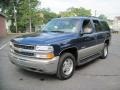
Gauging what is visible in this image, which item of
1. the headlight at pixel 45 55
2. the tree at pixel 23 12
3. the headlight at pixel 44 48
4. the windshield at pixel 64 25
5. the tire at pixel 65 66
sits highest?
the tree at pixel 23 12

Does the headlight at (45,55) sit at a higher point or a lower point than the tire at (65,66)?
higher

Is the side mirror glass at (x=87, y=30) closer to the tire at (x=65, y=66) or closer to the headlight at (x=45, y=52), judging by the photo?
the tire at (x=65, y=66)

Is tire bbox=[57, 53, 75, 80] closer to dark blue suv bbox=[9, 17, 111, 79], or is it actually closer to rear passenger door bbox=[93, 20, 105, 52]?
dark blue suv bbox=[9, 17, 111, 79]

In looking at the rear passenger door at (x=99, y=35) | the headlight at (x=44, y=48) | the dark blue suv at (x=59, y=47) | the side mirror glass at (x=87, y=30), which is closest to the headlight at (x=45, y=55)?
the dark blue suv at (x=59, y=47)

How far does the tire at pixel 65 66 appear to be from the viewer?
5.36 m

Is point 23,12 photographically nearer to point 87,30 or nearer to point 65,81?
point 87,30

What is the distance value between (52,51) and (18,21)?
41019 mm

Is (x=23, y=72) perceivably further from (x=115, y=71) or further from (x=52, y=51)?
(x=115, y=71)

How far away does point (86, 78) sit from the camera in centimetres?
575

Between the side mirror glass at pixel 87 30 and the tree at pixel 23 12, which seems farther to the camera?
the tree at pixel 23 12

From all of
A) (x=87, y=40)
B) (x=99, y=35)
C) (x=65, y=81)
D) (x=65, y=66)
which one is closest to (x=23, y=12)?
(x=99, y=35)

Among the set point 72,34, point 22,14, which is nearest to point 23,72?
point 72,34

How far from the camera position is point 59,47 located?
514 centimetres

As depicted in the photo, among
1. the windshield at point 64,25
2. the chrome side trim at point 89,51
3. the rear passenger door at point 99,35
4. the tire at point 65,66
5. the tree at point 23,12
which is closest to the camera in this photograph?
the tire at point 65,66
